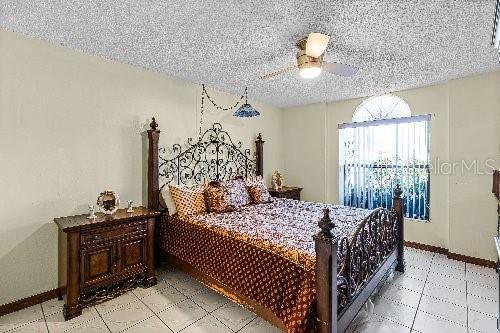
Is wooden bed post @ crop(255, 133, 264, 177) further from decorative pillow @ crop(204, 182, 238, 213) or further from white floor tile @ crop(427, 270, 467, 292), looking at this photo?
white floor tile @ crop(427, 270, 467, 292)

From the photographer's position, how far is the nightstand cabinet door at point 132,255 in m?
2.78

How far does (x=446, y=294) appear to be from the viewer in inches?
111

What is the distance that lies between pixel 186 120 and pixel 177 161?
2.06 ft

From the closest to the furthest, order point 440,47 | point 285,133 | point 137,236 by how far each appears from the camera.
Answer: point 440,47 → point 137,236 → point 285,133

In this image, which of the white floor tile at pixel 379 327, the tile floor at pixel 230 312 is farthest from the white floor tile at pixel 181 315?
the white floor tile at pixel 379 327

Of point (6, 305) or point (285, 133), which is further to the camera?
point (285, 133)

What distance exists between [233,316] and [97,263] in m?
1.41

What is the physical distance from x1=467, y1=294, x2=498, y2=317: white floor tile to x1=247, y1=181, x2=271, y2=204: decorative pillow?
2577mm

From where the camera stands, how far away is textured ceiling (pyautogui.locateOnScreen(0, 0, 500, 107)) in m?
2.05

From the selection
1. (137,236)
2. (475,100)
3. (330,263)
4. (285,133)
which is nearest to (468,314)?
(330,263)

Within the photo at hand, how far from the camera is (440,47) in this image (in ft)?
8.89

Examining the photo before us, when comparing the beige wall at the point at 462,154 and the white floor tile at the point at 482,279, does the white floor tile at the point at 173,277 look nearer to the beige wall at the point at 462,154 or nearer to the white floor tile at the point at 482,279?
the white floor tile at the point at 482,279

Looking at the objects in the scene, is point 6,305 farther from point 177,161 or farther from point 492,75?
point 492,75

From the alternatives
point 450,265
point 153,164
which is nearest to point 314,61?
point 153,164
